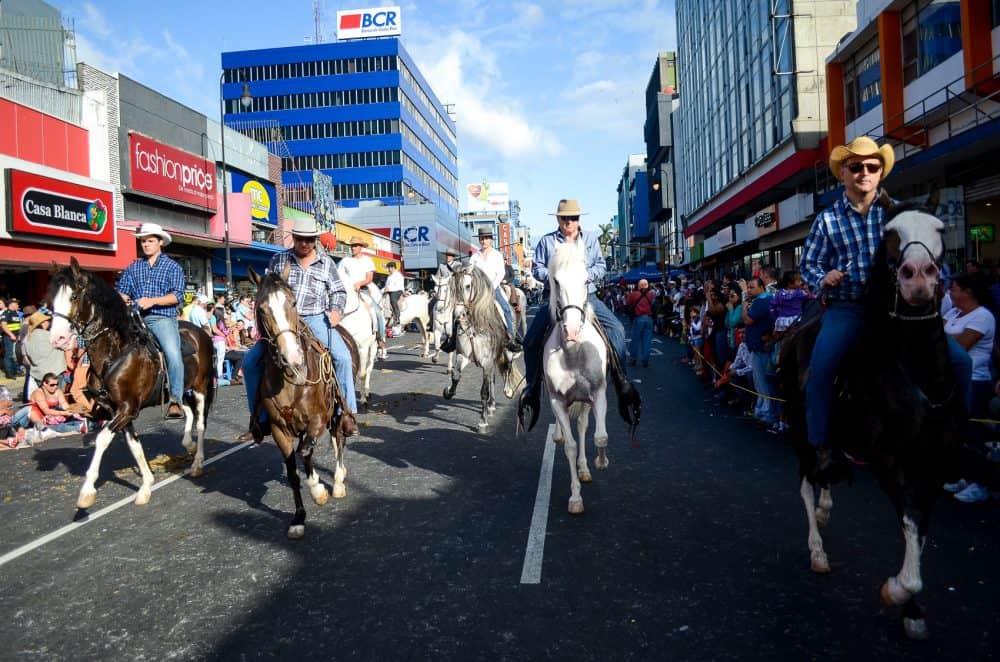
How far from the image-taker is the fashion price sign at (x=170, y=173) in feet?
87.2

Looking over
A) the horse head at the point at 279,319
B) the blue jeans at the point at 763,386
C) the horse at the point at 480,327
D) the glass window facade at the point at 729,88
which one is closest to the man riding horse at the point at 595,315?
the horse head at the point at 279,319

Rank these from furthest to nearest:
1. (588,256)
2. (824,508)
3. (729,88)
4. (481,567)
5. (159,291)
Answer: (729,88) < (159,291) < (588,256) < (824,508) < (481,567)

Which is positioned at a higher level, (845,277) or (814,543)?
(845,277)

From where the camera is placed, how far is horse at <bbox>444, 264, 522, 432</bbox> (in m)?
10.2

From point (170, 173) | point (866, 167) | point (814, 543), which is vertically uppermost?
point (170, 173)

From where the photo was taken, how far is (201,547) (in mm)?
5309

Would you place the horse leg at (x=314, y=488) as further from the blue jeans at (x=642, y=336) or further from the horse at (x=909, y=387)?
the blue jeans at (x=642, y=336)

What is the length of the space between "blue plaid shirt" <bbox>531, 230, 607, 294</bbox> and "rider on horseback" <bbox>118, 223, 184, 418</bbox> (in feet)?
12.9

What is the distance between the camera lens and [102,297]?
6531mm

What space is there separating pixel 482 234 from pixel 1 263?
1627 centimetres

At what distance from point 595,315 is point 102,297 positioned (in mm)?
4859

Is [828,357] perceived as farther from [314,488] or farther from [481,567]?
[314,488]

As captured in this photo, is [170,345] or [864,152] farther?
[170,345]

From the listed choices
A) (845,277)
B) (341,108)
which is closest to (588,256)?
(845,277)
